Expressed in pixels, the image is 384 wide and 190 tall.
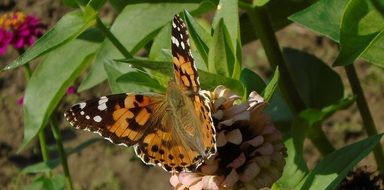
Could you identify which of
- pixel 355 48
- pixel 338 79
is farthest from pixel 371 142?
pixel 338 79

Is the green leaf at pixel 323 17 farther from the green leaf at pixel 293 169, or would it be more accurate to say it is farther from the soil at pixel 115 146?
the soil at pixel 115 146

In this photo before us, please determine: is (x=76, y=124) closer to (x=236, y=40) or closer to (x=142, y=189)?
(x=236, y=40)

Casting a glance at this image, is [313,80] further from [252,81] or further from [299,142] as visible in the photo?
[252,81]

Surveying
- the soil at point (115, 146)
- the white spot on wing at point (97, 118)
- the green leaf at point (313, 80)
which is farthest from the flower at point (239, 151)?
the soil at point (115, 146)

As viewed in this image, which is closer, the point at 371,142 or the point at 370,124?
the point at 371,142

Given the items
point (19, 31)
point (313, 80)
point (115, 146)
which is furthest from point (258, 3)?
point (115, 146)

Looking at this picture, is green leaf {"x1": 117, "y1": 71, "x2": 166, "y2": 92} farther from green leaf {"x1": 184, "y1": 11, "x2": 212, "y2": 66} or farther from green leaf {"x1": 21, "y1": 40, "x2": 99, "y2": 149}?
green leaf {"x1": 21, "y1": 40, "x2": 99, "y2": 149}
